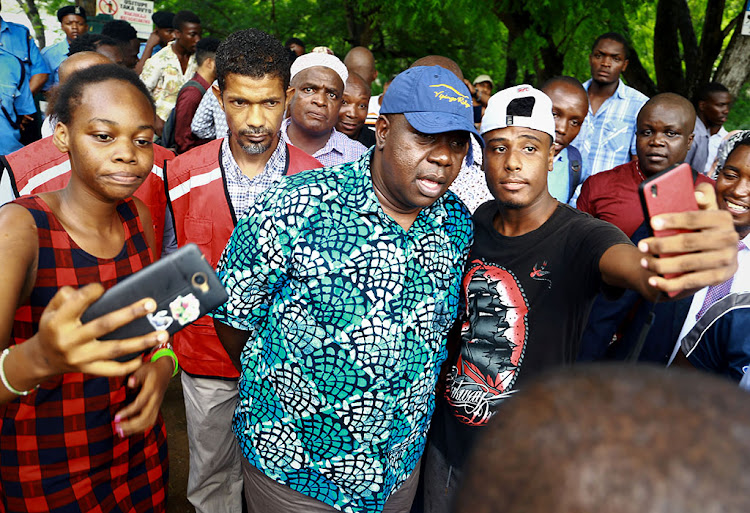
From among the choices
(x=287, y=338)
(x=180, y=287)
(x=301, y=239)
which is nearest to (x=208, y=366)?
(x=287, y=338)

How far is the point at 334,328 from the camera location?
1818mm

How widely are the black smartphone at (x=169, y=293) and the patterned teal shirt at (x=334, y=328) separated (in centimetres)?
44

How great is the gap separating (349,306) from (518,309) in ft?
1.97

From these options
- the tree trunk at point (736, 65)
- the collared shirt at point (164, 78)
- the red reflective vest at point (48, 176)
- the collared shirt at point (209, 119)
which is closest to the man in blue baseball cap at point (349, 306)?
the red reflective vest at point (48, 176)

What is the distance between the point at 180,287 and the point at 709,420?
3.72 ft

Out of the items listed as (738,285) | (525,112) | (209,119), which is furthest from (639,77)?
(525,112)

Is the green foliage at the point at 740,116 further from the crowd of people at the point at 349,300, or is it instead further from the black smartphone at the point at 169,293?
the black smartphone at the point at 169,293

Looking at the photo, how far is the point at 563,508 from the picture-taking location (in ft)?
1.98

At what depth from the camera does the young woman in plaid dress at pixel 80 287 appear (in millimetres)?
1699

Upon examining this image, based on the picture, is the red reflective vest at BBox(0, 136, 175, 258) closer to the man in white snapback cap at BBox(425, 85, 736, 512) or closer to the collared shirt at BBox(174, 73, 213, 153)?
the man in white snapback cap at BBox(425, 85, 736, 512)

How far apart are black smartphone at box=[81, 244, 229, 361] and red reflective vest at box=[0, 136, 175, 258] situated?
143 cm

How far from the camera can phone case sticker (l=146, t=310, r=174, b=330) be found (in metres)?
1.34

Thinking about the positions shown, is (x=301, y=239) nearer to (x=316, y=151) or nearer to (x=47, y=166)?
(x=47, y=166)

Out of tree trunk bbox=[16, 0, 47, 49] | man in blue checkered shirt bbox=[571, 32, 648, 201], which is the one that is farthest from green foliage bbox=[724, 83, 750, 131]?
tree trunk bbox=[16, 0, 47, 49]
